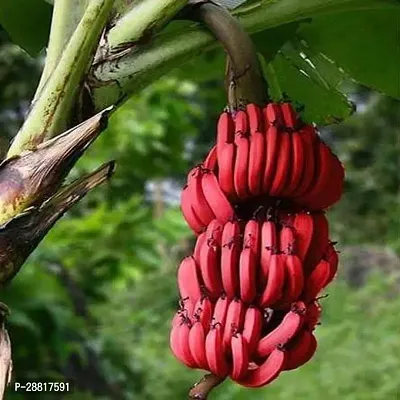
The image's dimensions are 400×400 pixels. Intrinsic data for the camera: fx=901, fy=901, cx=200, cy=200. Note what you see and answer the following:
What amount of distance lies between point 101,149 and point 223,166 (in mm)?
3170

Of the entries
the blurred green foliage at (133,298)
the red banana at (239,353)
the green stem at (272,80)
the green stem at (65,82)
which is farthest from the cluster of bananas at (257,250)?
the blurred green foliage at (133,298)

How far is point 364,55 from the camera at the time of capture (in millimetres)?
1141

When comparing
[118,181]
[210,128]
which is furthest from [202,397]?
[210,128]

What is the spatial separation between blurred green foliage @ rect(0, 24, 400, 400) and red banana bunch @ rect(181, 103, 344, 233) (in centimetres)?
182

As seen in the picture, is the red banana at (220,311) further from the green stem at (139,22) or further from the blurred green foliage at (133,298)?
the blurred green foliage at (133,298)

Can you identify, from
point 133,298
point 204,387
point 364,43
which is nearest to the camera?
point 204,387

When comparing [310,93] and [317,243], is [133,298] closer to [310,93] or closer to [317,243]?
[310,93]

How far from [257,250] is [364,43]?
0.51 meters

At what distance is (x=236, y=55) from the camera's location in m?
0.72

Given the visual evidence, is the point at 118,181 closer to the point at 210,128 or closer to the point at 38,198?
the point at 38,198

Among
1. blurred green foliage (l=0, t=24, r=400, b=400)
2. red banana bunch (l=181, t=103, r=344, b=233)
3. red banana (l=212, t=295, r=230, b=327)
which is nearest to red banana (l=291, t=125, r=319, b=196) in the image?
red banana bunch (l=181, t=103, r=344, b=233)

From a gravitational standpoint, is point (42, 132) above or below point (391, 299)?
above

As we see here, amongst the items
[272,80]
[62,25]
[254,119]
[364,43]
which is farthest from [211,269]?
[364,43]

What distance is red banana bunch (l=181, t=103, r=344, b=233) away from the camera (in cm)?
71
